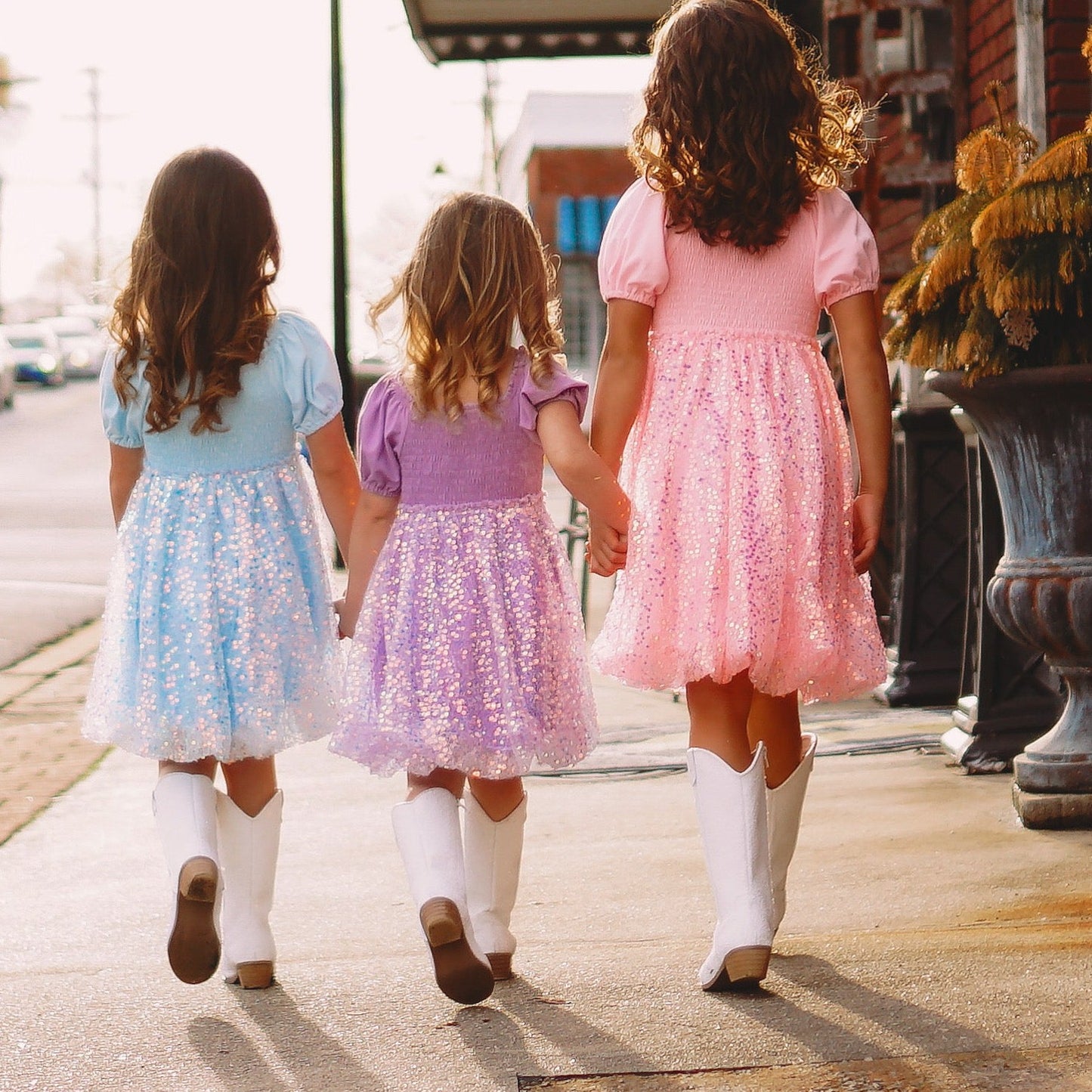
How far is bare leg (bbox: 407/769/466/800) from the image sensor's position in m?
3.16

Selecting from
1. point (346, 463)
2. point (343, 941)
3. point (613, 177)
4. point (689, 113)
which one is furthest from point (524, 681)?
point (613, 177)

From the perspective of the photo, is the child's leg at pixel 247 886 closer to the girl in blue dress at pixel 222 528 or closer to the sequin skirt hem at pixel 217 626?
the girl in blue dress at pixel 222 528

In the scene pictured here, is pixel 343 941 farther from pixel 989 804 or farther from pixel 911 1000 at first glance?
pixel 989 804

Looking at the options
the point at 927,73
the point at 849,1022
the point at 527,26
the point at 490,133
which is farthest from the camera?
the point at 490,133

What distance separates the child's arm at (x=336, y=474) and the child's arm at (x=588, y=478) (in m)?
0.44

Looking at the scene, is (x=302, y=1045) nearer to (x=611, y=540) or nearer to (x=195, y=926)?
(x=195, y=926)

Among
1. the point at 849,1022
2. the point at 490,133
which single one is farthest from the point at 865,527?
the point at 490,133

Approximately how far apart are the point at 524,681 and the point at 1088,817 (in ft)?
5.71

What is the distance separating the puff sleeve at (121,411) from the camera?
132 inches

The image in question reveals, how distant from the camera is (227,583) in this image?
3285mm

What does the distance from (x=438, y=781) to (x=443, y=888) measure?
0.83 ft

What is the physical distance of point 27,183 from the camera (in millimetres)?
74500

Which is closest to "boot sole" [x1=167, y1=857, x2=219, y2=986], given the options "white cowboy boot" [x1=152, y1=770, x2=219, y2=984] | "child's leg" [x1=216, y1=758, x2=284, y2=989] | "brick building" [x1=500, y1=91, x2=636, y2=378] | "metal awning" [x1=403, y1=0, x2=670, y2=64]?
"white cowboy boot" [x1=152, y1=770, x2=219, y2=984]

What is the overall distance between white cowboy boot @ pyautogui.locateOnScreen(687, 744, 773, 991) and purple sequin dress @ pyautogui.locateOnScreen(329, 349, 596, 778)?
0.90ft
